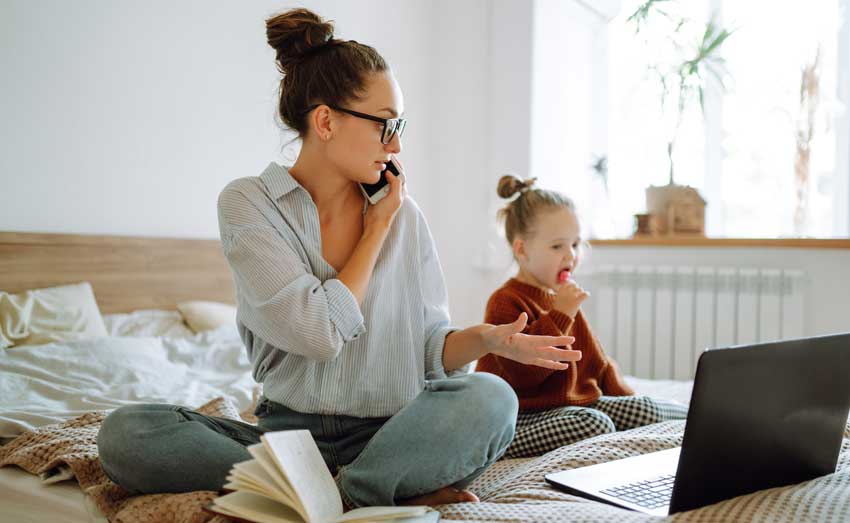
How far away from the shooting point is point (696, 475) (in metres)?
0.90

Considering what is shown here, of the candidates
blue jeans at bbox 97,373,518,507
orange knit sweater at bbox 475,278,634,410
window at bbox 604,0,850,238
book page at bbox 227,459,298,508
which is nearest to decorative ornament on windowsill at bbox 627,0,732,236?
window at bbox 604,0,850,238

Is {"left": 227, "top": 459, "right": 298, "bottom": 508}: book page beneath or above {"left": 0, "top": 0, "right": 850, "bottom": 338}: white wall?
beneath

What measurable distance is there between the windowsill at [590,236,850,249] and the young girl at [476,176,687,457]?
4.58ft

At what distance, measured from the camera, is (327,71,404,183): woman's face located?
129 centimetres

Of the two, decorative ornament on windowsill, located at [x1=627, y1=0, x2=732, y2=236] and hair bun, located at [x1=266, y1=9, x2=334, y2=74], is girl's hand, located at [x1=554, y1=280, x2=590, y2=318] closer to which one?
hair bun, located at [x1=266, y1=9, x2=334, y2=74]

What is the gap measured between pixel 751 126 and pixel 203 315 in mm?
2482

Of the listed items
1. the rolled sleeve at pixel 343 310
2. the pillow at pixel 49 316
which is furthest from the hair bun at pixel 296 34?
the pillow at pixel 49 316

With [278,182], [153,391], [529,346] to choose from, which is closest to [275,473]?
[529,346]

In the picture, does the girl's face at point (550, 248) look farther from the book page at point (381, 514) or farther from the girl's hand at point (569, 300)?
the book page at point (381, 514)

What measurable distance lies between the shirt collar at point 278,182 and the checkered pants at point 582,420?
0.64m

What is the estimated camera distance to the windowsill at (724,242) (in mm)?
2822

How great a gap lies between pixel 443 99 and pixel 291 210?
271 cm

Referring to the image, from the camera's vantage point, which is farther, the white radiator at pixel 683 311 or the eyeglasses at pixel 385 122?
the white radiator at pixel 683 311

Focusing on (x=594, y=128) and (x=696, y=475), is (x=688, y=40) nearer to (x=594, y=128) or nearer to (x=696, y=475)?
(x=594, y=128)
